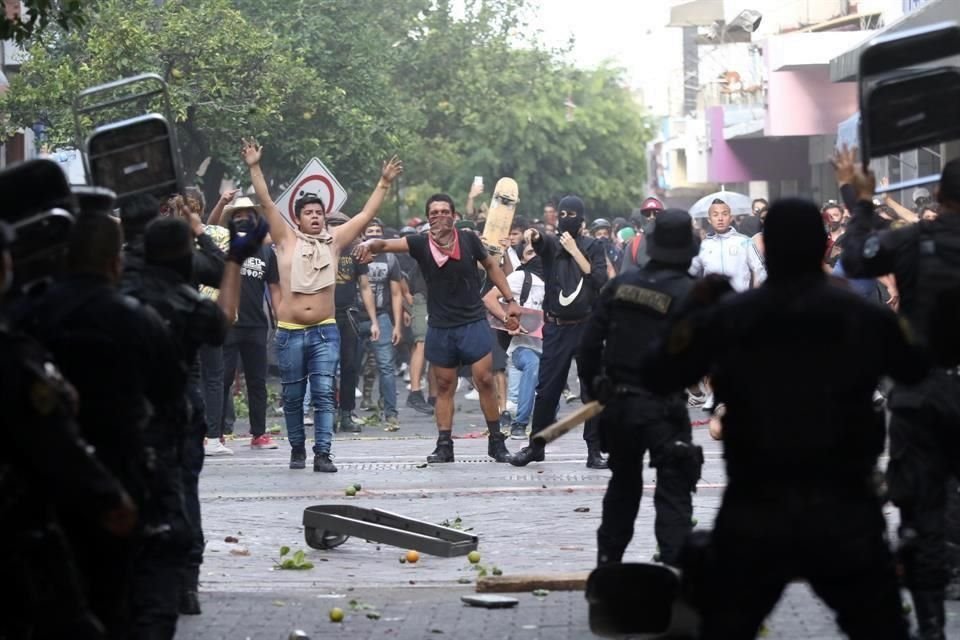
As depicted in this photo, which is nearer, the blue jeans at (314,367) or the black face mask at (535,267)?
the blue jeans at (314,367)

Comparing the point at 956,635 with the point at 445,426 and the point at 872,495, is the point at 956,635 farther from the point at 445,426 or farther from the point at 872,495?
the point at 445,426

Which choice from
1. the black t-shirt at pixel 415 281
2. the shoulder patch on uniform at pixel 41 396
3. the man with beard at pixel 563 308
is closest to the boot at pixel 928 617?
the shoulder patch on uniform at pixel 41 396

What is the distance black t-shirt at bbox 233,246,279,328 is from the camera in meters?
15.9

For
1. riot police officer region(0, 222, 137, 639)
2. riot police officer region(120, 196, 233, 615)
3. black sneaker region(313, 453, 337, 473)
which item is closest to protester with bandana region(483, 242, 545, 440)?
black sneaker region(313, 453, 337, 473)

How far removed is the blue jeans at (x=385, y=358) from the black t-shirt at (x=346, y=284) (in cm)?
65

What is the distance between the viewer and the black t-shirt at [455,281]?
14.6 meters

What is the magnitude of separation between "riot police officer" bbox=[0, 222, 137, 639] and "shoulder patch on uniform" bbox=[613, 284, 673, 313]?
10.5 feet

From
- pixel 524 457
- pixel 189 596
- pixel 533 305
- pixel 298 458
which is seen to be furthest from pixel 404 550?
pixel 533 305

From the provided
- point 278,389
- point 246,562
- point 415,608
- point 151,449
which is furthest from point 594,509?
point 278,389

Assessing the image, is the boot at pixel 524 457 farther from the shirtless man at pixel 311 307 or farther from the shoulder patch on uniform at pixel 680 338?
the shoulder patch on uniform at pixel 680 338

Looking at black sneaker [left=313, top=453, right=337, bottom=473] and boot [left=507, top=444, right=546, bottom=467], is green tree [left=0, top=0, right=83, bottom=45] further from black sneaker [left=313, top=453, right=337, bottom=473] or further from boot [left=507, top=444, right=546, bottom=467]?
boot [left=507, top=444, right=546, bottom=467]

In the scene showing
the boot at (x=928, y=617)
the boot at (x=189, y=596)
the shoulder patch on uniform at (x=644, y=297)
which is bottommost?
the boot at (x=189, y=596)

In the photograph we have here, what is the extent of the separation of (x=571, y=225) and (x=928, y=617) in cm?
820

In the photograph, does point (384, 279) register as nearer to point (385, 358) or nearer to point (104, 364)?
point (385, 358)
